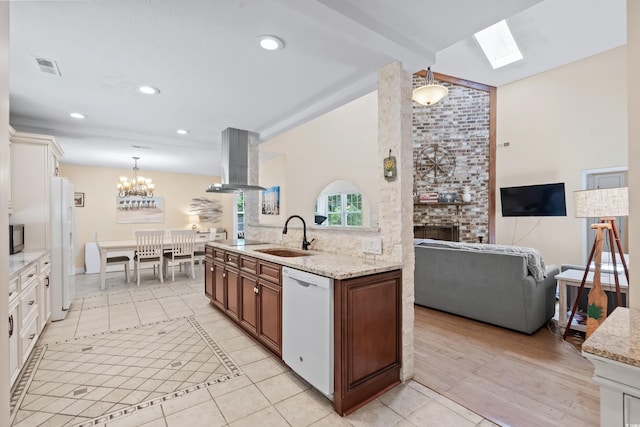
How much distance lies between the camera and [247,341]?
283 centimetres

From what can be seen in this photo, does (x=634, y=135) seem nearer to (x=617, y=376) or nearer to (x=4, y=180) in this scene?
(x=617, y=376)

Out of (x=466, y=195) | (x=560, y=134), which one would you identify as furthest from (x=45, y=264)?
(x=560, y=134)

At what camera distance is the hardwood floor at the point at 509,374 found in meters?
1.78

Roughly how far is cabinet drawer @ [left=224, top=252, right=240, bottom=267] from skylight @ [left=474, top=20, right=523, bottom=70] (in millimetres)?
5603

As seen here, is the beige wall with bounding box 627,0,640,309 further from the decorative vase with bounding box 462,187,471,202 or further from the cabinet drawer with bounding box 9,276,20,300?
the decorative vase with bounding box 462,187,471,202

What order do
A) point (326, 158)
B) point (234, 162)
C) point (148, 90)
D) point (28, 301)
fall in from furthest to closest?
1. point (326, 158)
2. point (234, 162)
3. point (148, 90)
4. point (28, 301)

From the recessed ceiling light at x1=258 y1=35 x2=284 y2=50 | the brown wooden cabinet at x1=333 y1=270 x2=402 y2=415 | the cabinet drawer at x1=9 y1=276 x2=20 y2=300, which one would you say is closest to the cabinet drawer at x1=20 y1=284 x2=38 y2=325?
the cabinet drawer at x1=9 y1=276 x2=20 y2=300

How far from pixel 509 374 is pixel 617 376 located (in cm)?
167

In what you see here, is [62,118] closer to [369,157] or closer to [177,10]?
[177,10]

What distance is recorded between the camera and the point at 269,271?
2422 millimetres

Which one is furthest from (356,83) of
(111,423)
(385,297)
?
(111,423)

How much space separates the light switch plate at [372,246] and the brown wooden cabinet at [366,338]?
0.23 metres

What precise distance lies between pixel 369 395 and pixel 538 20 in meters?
6.04

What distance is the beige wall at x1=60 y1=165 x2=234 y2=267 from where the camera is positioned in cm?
649
